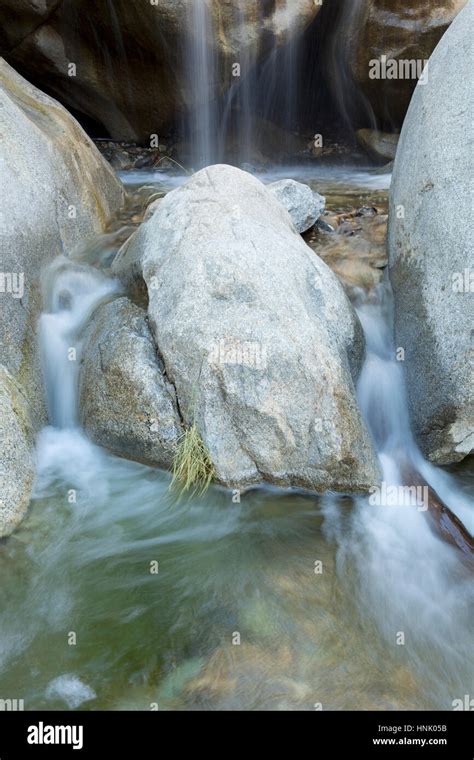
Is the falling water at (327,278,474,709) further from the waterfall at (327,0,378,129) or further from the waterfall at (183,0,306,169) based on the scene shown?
the waterfall at (327,0,378,129)

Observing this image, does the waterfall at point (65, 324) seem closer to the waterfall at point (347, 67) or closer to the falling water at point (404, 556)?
the falling water at point (404, 556)

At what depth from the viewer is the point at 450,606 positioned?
429 cm

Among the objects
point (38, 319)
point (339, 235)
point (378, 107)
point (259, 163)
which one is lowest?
point (38, 319)

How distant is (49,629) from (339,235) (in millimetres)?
5084

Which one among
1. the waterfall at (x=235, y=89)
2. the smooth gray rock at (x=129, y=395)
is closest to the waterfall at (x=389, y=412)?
the smooth gray rock at (x=129, y=395)

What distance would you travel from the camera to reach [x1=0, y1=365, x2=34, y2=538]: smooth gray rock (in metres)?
4.65

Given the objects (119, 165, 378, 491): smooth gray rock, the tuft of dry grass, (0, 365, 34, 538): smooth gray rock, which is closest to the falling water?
(119, 165, 378, 491): smooth gray rock

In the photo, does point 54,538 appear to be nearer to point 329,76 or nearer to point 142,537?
point 142,537

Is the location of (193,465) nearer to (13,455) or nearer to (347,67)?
(13,455)

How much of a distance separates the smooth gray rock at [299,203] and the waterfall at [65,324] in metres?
2.20

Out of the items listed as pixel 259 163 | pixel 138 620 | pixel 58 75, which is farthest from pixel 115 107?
pixel 138 620

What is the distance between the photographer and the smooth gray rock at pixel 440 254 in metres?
5.12

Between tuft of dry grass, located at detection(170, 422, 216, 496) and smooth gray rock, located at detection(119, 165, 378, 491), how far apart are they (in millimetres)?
66

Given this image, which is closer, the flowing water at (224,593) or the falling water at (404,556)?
the flowing water at (224,593)
